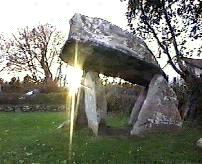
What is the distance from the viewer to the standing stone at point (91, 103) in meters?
15.2

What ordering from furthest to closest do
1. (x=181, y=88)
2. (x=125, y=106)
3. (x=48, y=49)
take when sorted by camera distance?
(x=48, y=49) → (x=125, y=106) → (x=181, y=88)

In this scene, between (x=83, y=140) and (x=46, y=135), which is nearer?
(x=83, y=140)

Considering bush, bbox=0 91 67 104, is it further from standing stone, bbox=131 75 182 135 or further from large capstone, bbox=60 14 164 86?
standing stone, bbox=131 75 182 135

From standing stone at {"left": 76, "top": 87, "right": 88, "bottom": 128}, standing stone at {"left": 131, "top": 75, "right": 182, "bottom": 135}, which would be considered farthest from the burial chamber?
standing stone at {"left": 76, "top": 87, "right": 88, "bottom": 128}

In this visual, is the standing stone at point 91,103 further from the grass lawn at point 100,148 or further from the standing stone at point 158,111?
the standing stone at point 158,111

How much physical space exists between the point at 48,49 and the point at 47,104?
75.5 feet

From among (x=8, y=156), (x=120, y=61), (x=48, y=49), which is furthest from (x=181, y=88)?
(x=48, y=49)

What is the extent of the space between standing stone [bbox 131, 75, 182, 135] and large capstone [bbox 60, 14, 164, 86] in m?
0.76

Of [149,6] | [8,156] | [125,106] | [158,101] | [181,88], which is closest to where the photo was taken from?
Result: [8,156]

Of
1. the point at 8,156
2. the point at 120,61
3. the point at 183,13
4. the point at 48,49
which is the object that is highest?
the point at 48,49

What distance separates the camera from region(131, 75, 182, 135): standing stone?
14766mm

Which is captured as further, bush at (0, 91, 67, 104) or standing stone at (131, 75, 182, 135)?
bush at (0, 91, 67, 104)

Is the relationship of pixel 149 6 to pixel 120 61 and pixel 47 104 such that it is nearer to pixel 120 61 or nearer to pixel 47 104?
pixel 120 61

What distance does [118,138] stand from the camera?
1398 cm
